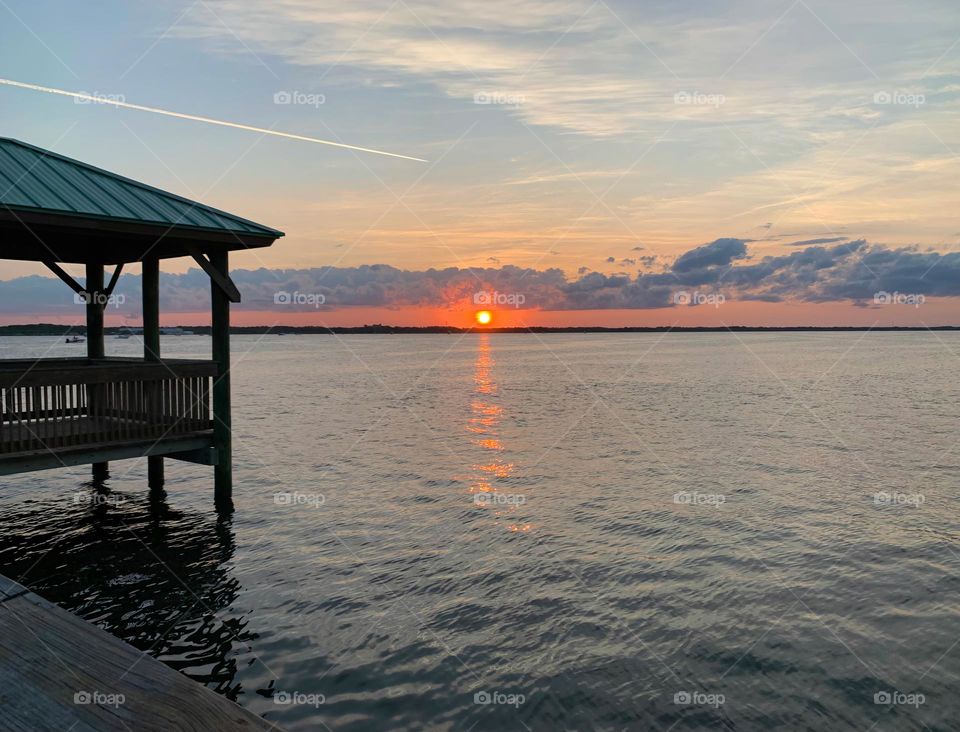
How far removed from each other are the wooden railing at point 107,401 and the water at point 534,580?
2.17 metres

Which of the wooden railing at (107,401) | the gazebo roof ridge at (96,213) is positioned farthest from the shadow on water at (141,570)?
the gazebo roof ridge at (96,213)

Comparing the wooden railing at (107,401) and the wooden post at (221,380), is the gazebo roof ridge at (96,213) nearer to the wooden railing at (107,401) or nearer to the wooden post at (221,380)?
the wooden post at (221,380)

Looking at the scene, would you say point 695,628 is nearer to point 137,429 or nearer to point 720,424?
point 137,429

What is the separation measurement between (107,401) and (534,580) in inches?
338

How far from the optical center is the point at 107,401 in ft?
43.0

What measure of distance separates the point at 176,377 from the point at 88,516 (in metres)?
4.24

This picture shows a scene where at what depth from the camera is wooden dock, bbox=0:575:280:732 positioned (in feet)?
8.63

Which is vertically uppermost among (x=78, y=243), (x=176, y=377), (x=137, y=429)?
(x=78, y=243)

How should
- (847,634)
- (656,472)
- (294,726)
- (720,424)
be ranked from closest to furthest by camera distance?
(294,726), (847,634), (656,472), (720,424)

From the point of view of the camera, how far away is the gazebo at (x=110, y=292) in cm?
1186

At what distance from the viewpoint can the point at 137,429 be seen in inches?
535

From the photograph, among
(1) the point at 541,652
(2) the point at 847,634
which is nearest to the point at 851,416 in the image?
(2) the point at 847,634

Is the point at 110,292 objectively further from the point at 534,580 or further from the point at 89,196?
the point at 534,580

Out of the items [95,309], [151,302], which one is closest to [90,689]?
[151,302]
